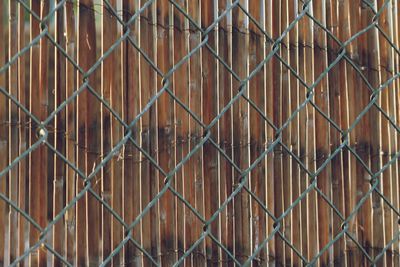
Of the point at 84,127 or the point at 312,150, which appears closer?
the point at 84,127

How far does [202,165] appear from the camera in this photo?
2.01 meters

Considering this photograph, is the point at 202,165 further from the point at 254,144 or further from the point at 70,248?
the point at 70,248

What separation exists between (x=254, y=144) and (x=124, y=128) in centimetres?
38

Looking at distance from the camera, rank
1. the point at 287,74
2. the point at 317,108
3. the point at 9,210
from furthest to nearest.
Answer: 1. the point at 287,74
2. the point at 317,108
3. the point at 9,210

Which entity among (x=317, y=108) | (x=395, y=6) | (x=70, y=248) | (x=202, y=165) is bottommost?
(x=70, y=248)

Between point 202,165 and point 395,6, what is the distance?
781 mm

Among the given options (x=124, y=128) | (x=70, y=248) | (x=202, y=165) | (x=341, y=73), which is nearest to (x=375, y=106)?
(x=341, y=73)

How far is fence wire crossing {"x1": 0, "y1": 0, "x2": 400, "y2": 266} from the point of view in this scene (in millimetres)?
1853

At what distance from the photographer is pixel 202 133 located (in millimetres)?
2016

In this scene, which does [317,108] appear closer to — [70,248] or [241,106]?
[241,106]

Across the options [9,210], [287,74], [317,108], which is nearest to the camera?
[9,210]

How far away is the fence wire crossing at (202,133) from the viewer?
6.08 ft

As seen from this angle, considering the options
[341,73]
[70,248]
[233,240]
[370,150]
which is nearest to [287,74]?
[341,73]

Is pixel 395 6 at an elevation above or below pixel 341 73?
above
